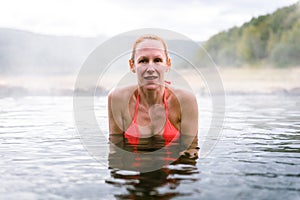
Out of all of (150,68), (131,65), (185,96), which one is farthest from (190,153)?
(131,65)

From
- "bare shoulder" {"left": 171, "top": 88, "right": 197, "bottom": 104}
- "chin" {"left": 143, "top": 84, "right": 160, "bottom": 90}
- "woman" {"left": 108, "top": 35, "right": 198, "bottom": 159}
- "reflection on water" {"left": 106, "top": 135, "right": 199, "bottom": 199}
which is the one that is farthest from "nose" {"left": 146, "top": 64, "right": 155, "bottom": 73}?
"reflection on water" {"left": 106, "top": 135, "right": 199, "bottom": 199}

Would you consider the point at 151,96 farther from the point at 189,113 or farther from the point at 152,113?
the point at 189,113

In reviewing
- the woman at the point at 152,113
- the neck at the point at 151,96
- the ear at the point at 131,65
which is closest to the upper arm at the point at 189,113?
the woman at the point at 152,113

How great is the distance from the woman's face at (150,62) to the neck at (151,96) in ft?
1.03

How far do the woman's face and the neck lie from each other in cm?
32

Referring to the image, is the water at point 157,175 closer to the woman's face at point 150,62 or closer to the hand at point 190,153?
the hand at point 190,153

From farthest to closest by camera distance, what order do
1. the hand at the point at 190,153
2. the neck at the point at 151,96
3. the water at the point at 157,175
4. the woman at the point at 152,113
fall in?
the woman at the point at 152,113, the neck at the point at 151,96, the hand at the point at 190,153, the water at the point at 157,175

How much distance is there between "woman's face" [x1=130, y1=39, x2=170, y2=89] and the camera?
620cm

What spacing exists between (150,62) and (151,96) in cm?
93

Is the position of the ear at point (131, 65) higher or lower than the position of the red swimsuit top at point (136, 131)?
higher

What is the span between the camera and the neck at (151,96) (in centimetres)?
684

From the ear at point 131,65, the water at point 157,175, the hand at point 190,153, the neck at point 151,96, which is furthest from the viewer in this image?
the neck at point 151,96

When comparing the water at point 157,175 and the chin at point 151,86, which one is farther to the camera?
the chin at point 151,86

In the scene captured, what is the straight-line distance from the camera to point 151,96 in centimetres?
696
